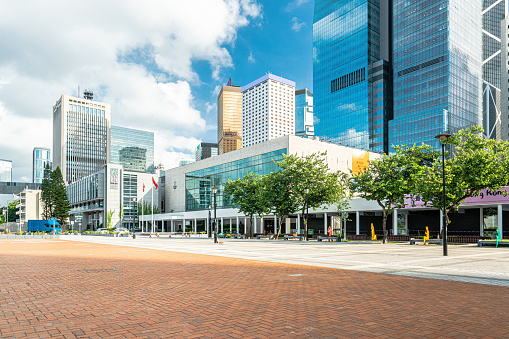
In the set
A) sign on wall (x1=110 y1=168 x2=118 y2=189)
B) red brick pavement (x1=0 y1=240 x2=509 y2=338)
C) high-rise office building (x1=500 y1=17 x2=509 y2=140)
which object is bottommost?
red brick pavement (x1=0 y1=240 x2=509 y2=338)

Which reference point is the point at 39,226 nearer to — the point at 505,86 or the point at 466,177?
the point at 466,177

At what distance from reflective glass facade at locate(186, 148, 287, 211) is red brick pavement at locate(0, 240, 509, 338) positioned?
54.0 meters

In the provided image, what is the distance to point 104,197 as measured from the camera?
383 ft

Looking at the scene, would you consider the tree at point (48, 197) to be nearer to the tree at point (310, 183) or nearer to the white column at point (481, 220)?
the tree at point (310, 183)

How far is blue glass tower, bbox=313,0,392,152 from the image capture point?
474ft

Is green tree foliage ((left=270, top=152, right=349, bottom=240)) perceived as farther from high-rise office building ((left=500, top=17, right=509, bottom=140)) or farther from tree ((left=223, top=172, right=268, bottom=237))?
high-rise office building ((left=500, top=17, right=509, bottom=140))

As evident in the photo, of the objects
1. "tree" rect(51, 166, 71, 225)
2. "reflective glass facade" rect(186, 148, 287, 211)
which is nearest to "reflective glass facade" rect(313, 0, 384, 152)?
"reflective glass facade" rect(186, 148, 287, 211)

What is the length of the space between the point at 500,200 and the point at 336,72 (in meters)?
131

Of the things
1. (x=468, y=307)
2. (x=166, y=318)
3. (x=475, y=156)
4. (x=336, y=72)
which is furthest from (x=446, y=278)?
(x=336, y=72)

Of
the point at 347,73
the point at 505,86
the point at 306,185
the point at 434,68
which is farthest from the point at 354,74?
the point at 306,185

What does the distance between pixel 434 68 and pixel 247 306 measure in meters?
139

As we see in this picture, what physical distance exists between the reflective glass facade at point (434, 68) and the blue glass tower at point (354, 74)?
20.1ft

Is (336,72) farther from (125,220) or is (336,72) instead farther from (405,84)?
(125,220)

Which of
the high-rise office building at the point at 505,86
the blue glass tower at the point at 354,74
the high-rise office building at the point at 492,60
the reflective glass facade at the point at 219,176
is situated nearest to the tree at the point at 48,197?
the reflective glass facade at the point at 219,176
